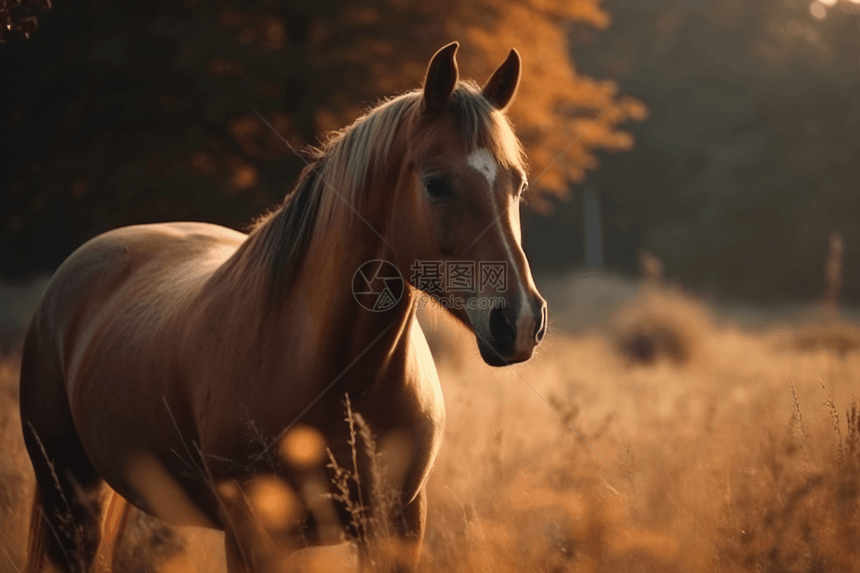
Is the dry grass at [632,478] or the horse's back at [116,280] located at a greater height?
the horse's back at [116,280]

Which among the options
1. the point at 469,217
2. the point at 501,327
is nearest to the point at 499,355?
the point at 501,327

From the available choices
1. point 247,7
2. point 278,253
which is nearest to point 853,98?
point 247,7

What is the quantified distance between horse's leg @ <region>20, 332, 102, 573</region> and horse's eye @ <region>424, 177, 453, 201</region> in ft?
7.79

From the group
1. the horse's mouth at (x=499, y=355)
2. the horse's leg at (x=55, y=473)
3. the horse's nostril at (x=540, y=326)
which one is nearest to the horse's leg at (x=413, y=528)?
the horse's mouth at (x=499, y=355)

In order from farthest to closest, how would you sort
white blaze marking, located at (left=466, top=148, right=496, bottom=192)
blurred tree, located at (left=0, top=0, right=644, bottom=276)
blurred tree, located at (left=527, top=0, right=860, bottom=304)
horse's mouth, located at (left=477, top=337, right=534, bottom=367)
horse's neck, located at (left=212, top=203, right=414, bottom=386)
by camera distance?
blurred tree, located at (left=527, top=0, right=860, bottom=304), blurred tree, located at (left=0, top=0, right=644, bottom=276), horse's neck, located at (left=212, top=203, right=414, bottom=386), white blaze marking, located at (left=466, top=148, right=496, bottom=192), horse's mouth, located at (left=477, top=337, right=534, bottom=367)

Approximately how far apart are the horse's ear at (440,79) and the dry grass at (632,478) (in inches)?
37.1

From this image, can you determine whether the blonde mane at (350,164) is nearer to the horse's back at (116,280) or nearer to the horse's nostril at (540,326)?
the horse's nostril at (540,326)

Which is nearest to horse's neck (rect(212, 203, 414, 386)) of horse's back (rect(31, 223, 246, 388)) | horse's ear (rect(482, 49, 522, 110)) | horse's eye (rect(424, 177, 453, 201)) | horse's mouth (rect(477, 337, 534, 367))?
horse's eye (rect(424, 177, 453, 201))

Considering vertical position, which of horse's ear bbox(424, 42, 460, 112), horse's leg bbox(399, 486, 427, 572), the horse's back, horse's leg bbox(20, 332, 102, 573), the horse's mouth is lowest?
horse's leg bbox(20, 332, 102, 573)

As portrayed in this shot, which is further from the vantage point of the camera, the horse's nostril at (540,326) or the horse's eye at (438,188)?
the horse's eye at (438,188)

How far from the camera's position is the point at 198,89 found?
7840mm

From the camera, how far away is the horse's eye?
221 centimetres

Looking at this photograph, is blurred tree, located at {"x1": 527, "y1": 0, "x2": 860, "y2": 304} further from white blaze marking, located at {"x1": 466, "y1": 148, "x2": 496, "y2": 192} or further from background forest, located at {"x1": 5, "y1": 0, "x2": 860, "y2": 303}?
white blaze marking, located at {"x1": 466, "y1": 148, "x2": 496, "y2": 192}

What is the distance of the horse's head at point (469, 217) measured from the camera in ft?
6.92
